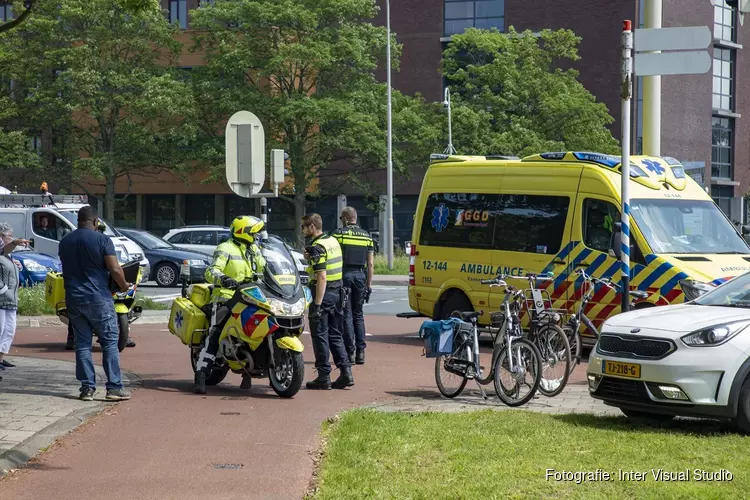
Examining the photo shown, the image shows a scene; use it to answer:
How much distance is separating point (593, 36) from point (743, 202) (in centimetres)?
1609

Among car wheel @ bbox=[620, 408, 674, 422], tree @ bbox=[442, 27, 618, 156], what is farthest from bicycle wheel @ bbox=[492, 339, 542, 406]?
tree @ bbox=[442, 27, 618, 156]

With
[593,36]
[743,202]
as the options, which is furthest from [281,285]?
[743,202]

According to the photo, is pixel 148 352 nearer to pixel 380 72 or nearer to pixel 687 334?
pixel 687 334

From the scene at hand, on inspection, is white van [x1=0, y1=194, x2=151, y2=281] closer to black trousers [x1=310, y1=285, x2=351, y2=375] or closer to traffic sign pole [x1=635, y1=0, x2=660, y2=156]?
traffic sign pole [x1=635, y1=0, x2=660, y2=156]

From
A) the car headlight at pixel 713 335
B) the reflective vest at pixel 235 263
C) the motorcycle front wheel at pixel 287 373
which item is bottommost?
the motorcycle front wheel at pixel 287 373

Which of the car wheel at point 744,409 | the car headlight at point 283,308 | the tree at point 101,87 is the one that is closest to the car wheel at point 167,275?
the tree at point 101,87

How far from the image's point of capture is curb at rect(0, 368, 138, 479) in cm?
757

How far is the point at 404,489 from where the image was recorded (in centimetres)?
671

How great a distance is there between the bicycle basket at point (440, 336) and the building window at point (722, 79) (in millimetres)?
53419

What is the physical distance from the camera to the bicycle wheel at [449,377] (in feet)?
36.5

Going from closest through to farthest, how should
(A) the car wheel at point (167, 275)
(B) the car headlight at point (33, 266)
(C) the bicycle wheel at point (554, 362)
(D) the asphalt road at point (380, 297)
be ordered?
(C) the bicycle wheel at point (554, 362) → (B) the car headlight at point (33, 266) → (D) the asphalt road at point (380, 297) → (A) the car wheel at point (167, 275)

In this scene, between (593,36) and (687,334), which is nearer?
(687,334)

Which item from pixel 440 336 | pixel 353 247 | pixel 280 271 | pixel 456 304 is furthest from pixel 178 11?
pixel 440 336

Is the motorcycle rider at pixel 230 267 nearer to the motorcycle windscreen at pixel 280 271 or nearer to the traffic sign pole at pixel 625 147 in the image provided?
the motorcycle windscreen at pixel 280 271
